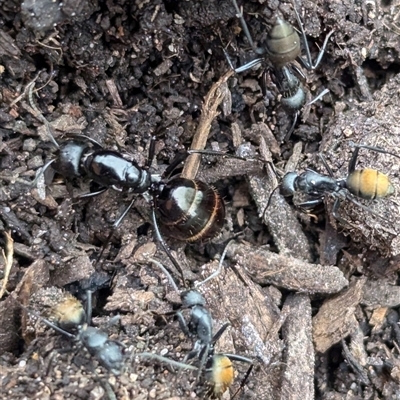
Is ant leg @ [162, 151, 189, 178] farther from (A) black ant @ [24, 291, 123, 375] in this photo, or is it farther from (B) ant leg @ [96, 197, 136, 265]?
(A) black ant @ [24, 291, 123, 375]

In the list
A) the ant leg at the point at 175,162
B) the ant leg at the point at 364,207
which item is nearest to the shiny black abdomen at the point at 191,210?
the ant leg at the point at 175,162

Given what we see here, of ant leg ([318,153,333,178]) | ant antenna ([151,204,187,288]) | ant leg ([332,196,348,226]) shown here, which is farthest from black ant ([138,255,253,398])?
ant leg ([318,153,333,178])

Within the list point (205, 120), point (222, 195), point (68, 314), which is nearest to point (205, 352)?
point (68, 314)

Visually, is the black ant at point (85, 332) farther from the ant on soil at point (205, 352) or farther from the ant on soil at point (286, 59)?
the ant on soil at point (286, 59)

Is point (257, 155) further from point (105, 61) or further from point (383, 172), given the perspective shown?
Answer: point (105, 61)

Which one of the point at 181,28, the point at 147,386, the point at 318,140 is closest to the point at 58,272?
the point at 147,386
